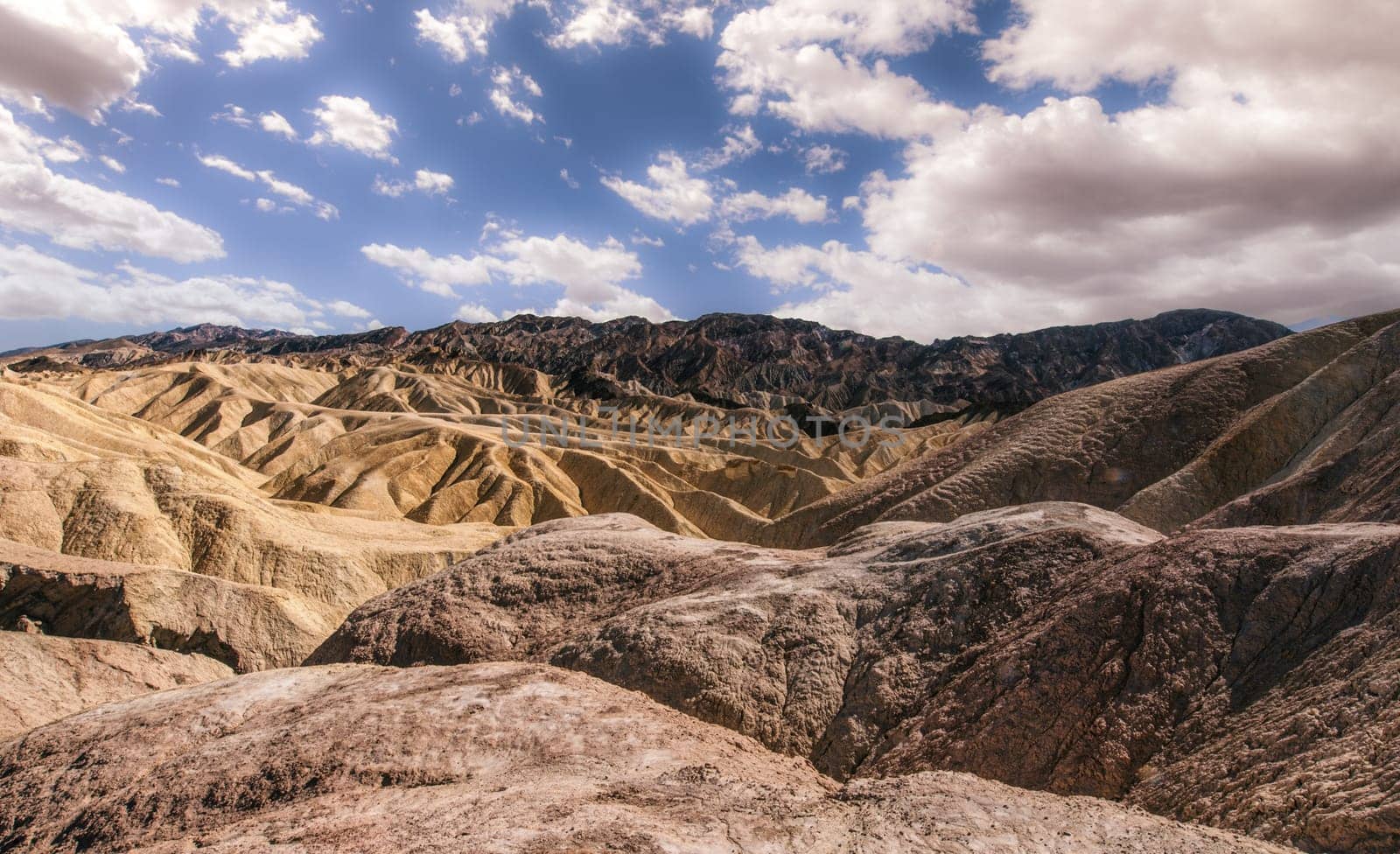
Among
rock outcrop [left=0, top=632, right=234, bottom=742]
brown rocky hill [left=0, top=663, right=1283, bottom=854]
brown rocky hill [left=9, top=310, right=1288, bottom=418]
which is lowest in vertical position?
rock outcrop [left=0, top=632, right=234, bottom=742]

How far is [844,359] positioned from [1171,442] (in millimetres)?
161663

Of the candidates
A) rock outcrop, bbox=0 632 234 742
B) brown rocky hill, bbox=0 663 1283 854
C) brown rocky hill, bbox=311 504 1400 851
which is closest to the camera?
brown rocky hill, bbox=0 663 1283 854

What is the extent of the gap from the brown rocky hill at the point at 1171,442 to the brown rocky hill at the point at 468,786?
526 inches

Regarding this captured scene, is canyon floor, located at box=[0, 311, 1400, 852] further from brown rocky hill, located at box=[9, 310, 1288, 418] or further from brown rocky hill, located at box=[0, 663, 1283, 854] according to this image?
brown rocky hill, located at box=[9, 310, 1288, 418]

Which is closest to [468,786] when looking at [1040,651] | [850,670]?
[850,670]

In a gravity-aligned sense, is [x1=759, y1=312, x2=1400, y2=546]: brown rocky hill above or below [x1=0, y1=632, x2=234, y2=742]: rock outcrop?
above

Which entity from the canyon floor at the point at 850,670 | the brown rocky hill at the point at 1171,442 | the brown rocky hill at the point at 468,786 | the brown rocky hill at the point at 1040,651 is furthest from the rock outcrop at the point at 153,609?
the brown rocky hill at the point at 1171,442

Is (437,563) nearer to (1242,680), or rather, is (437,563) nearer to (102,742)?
(102,742)

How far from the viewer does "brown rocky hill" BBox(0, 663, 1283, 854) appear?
178 inches

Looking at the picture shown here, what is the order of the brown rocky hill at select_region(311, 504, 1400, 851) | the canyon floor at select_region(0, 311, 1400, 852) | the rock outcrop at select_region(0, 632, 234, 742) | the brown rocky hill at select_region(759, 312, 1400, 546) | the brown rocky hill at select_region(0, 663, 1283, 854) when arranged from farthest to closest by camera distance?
1. the brown rocky hill at select_region(759, 312, 1400, 546)
2. the rock outcrop at select_region(0, 632, 234, 742)
3. the brown rocky hill at select_region(311, 504, 1400, 851)
4. the canyon floor at select_region(0, 311, 1400, 852)
5. the brown rocky hill at select_region(0, 663, 1283, 854)

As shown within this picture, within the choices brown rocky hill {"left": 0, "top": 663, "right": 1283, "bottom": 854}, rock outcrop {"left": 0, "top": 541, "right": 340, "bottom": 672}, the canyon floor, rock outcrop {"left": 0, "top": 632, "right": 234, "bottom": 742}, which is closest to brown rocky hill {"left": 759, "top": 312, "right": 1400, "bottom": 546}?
the canyon floor

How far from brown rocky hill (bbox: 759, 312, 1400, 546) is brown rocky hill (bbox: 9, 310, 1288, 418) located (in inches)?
4438

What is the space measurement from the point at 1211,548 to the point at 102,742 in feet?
36.0

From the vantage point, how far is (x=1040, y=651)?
7.19 m
